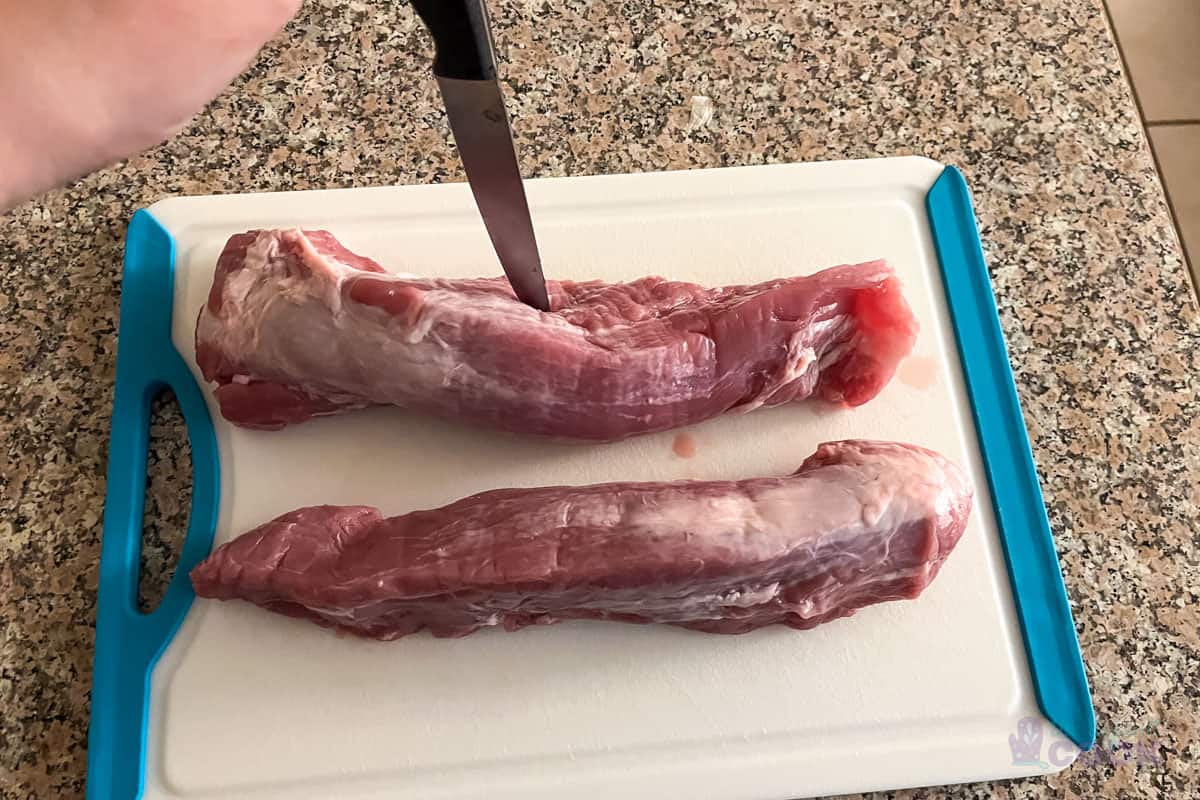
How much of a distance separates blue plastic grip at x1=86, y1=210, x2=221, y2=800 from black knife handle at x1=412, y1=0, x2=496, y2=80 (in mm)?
1019

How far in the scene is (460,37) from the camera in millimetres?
1441

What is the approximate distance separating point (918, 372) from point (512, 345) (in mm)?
951

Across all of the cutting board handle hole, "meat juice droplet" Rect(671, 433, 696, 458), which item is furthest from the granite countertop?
"meat juice droplet" Rect(671, 433, 696, 458)

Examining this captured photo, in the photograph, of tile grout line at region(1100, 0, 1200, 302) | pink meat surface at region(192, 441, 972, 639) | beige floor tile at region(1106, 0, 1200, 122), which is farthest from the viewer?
beige floor tile at region(1106, 0, 1200, 122)

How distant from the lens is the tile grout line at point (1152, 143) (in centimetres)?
239

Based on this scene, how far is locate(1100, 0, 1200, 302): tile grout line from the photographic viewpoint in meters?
2.39

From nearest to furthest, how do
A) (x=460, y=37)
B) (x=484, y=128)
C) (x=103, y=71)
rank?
(x=103, y=71)
(x=460, y=37)
(x=484, y=128)

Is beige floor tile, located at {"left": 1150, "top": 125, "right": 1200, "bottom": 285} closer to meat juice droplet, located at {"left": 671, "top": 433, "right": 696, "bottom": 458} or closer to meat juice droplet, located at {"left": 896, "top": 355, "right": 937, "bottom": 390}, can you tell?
meat juice droplet, located at {"left": 896, "top": 355, "right": 937, "bottom": 390}

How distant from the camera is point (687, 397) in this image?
1955mm

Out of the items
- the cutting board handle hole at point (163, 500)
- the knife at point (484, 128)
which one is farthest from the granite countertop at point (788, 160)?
the knife at point (484, 128)

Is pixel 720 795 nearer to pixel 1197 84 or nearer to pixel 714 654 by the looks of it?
pixel 714 654

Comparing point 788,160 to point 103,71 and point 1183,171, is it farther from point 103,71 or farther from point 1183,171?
point 103,71

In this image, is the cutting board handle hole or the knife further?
the cutting board handle hole

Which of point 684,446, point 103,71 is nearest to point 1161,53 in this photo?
point 684,446
